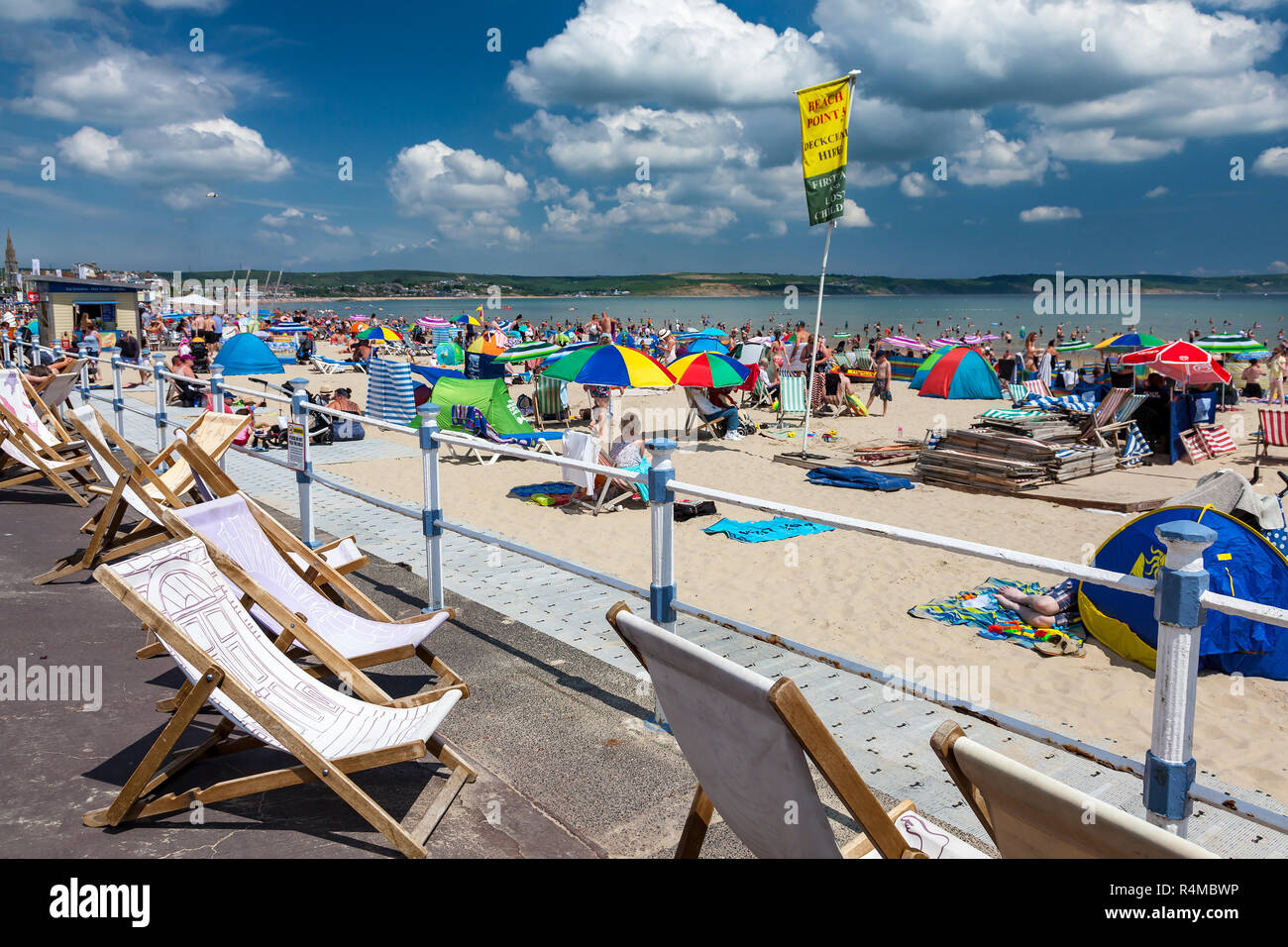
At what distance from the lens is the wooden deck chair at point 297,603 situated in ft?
12.1

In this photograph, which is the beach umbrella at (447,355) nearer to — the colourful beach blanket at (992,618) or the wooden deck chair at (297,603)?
the colourful beach blanket at (992,618)

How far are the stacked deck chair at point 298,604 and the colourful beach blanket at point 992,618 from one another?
3692 mm

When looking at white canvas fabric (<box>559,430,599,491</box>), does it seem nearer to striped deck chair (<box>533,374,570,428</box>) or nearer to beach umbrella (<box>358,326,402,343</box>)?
striped deck chair (<box>533,374,570,428</box>)

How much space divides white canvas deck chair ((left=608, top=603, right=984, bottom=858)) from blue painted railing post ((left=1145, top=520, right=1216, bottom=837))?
492 millimetres

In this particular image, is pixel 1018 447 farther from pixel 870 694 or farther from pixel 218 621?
pixel 218 621

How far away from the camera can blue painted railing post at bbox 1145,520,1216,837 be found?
7.12 feet

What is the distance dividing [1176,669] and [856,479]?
9.89m

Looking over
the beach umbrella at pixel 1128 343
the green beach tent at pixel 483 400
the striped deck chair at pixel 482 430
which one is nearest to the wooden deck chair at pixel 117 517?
the striped deck chair at pixel 482 430

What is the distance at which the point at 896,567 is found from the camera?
7.63 metres

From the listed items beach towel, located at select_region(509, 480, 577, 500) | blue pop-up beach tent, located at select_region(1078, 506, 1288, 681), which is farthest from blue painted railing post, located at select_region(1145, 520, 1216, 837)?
beach towel, located at select_region(509, 480, 577, 500)

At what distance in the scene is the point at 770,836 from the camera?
7.12 feet

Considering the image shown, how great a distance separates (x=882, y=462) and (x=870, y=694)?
9.86 m

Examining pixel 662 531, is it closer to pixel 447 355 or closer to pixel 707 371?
pixel 707 371
